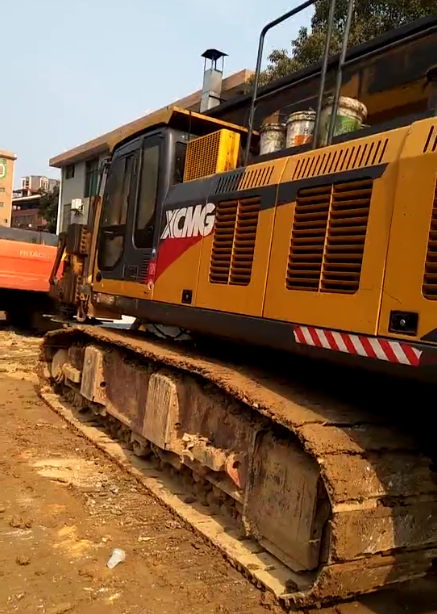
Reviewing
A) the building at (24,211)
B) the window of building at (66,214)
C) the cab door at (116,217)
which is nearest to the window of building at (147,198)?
the cab door at (116,217)

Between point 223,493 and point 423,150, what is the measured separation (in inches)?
102

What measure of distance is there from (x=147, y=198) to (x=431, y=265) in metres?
3.16

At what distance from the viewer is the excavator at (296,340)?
284 centimetres

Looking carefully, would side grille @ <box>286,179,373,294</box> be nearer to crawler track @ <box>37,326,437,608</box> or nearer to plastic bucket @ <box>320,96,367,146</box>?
plastic bucket @ <box>320,96,367,146</box>

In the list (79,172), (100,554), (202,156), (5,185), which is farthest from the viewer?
(5,185)

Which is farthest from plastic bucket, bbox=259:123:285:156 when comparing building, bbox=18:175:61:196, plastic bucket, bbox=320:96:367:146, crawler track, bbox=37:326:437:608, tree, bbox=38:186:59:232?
building, bbox=18:175:61:196

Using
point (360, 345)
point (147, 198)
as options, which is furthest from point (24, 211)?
point (360, 345)

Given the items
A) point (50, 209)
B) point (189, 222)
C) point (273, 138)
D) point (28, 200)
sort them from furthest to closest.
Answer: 1. point (28, 200)
2. point (50, 209)
3. point (189, 222)
4. point (273, 138)

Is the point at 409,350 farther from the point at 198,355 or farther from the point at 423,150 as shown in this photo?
the point at 198,355

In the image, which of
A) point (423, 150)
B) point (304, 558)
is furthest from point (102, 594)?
point (423, 150)

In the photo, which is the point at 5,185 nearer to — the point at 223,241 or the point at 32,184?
the point at 32,184

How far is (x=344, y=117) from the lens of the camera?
372cm

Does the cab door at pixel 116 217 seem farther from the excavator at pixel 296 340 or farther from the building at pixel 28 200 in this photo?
the building at pixel 28 200

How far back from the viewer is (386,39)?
394 cm
